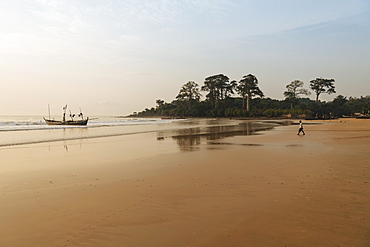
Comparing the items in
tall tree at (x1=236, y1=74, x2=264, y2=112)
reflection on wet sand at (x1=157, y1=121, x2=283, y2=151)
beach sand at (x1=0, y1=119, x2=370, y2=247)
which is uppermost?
tall tree at (x1=236, y1=74, x2=264, y2=112)

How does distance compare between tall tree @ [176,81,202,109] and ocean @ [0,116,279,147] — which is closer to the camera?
ocean @ [0,116,279,147]

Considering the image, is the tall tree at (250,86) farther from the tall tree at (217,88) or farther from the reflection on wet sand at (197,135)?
the reflection on wet sand at (197,135)

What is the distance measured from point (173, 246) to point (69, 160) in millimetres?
9212

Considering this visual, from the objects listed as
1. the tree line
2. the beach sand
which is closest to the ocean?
the beach sand

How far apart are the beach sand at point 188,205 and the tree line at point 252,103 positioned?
242 feet

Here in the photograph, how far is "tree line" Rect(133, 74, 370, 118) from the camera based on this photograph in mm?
78531

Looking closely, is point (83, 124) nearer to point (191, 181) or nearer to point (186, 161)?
point (186, 161)

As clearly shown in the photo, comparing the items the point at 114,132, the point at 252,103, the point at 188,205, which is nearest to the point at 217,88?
the point at 252,103

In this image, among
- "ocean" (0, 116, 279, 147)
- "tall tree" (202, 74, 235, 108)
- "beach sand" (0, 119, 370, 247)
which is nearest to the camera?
"beach sand" (0, 119, 370, 247)

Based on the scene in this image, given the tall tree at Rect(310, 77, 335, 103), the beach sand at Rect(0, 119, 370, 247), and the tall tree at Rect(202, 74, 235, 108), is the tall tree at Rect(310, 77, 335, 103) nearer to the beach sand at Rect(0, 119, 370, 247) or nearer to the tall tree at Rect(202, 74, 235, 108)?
the tall tree at Rect(202, 74, 235, 108)

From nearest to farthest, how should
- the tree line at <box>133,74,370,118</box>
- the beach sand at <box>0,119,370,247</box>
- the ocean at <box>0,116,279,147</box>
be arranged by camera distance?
the beach sand at <box>0,119,370,247</box> → the ocean at <box>0,116,279,147</box> → the tree line at <box>133,74,370,118</box>

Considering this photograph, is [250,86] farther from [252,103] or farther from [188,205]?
[188,205]

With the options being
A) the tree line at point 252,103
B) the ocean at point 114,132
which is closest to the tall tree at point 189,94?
the tree line at point 252,103

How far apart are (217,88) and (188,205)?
363ft
